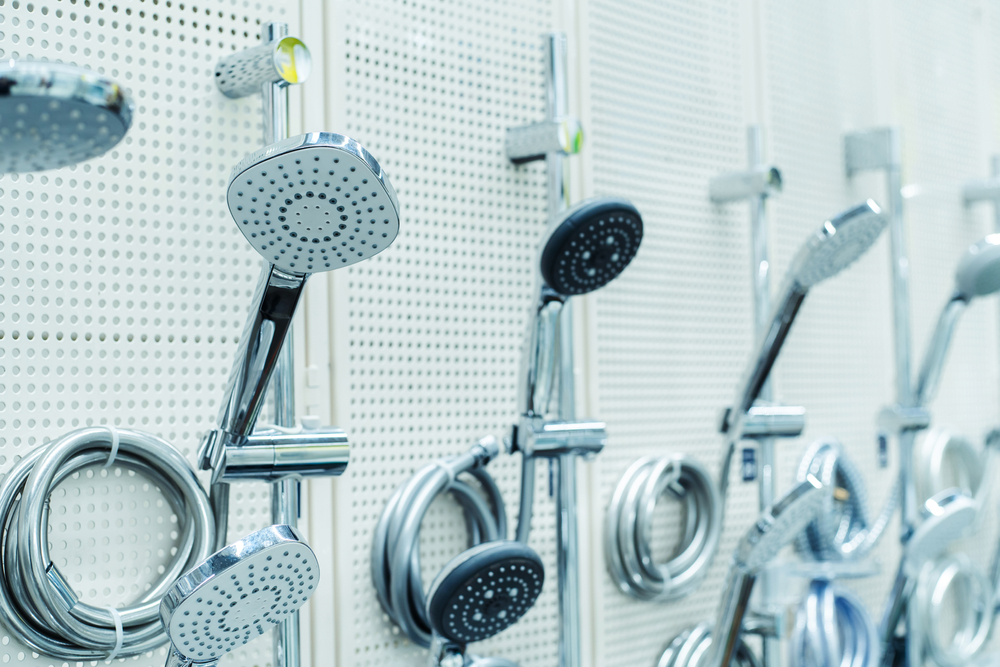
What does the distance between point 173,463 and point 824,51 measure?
1482 millimetres

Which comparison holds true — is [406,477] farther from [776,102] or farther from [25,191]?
[776,102]

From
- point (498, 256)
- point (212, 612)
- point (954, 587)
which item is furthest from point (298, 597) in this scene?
point (954, 587)

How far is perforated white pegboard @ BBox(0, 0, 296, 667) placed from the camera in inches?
37.4

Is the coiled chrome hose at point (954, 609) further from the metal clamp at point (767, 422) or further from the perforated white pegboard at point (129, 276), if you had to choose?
the perforated white pegboard at point (129, 276)

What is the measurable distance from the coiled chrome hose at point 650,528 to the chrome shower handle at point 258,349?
69 cm

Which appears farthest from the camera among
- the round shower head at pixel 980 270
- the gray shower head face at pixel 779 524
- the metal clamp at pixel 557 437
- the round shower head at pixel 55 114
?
the round shower head at pixel 980 270

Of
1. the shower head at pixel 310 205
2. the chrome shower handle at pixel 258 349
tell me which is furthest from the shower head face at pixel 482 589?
the shower head at pixel 310 205

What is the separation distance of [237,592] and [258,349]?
0.22m

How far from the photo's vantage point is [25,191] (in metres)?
0.95

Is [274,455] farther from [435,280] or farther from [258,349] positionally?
[435,280]

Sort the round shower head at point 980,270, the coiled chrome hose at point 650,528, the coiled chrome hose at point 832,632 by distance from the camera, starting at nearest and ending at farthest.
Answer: the coiled chrome hose at point 650,528
the coiled chrome hose at point 832,632
the round shower head at point 980,270

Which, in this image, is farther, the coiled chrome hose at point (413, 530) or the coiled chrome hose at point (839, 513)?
the coiled chrome hose at point (839, 513)

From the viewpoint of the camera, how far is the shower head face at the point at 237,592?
2.48 ft

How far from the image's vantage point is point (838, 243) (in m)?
1.30
